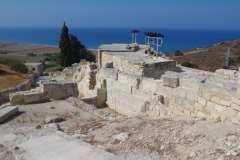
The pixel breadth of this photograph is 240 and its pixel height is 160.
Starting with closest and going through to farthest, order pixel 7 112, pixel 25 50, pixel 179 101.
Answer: pixel 179 101 → pixel 7 112 → pixel 25 50

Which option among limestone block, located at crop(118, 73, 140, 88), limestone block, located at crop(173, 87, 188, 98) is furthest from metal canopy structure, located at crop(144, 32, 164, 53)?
limestone block, located at crop(173, 87, 188, 98)

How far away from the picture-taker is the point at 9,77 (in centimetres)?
2270

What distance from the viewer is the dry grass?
19753mm

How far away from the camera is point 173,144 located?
4902 mm

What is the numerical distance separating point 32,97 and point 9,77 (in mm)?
13630

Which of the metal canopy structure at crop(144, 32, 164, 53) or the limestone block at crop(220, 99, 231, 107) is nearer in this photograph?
the limestone block at crop(220, 99, 231, 107)

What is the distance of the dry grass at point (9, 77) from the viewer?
19753 millimetres

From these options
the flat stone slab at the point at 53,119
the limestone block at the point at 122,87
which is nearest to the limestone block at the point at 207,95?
the limestone block at the point at 122,87

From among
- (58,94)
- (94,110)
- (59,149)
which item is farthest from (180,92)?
(58,94)

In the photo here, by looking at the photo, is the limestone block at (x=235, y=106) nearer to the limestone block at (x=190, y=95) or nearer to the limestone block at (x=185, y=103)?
the limestone block at (x=185, y=103)

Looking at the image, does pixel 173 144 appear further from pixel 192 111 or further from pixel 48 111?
pixel 48 111

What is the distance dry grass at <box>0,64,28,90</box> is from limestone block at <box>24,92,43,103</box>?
934 cm

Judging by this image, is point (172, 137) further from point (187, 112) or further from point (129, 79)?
point (129, 79)

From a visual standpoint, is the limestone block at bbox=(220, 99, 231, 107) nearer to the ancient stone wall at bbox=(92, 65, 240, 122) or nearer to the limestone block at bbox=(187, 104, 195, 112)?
the ancient stone wall at bbox=(92, 65, 240, 122)
